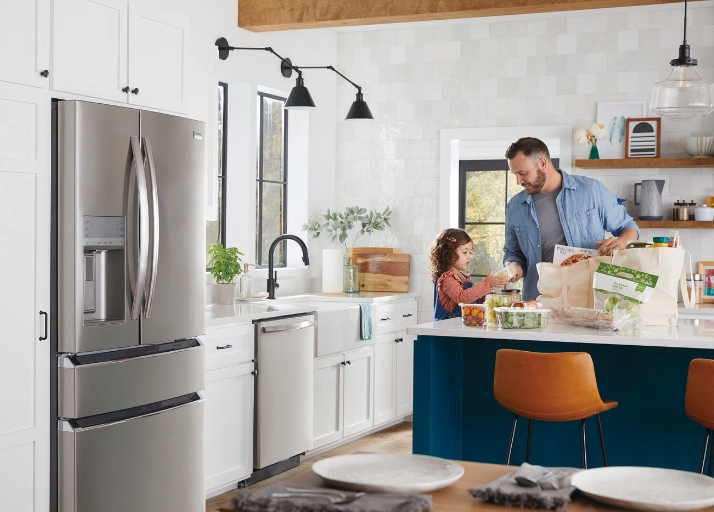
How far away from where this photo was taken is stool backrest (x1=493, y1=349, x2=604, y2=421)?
3.08m

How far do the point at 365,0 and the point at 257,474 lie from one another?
9.00 ft

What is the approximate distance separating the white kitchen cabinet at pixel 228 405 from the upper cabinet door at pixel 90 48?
4.15 feet

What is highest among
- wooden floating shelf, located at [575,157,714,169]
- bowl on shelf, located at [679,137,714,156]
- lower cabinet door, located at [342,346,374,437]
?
bowl on shelf, located at [679,137,714,156]

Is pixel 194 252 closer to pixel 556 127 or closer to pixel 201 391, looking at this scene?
pixel 201 391

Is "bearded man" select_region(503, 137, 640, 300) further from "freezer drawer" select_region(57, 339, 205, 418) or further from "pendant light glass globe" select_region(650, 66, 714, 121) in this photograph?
"freezer drawer" select_region(57, 339, 205, 418)

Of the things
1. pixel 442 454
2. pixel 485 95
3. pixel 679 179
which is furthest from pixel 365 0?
pixel 442 454

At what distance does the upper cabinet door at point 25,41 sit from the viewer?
3.21 meters

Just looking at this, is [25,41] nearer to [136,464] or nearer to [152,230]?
[152,230]

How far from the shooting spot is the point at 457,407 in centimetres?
374

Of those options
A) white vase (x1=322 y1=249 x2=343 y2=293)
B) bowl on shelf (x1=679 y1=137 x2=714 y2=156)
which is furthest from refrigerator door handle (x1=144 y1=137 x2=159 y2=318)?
bowl on shelf (x1=679 y1=137 x2=714 y2=156)

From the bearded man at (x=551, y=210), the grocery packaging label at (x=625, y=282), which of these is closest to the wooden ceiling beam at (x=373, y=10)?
the bearded man at (x=551, y=210)

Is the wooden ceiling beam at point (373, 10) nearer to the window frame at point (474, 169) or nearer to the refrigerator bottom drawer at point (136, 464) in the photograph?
the refrigerator bottom drawer at point (136, 464)

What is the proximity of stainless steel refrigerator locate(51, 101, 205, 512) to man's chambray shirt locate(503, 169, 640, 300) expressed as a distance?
5.05ft

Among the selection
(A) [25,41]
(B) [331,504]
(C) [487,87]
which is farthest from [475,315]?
(C) [487,87]
